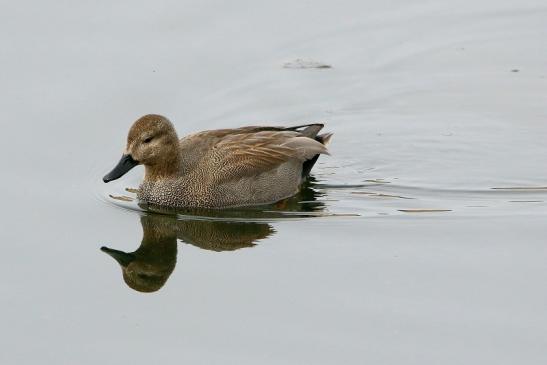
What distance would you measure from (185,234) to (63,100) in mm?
3698

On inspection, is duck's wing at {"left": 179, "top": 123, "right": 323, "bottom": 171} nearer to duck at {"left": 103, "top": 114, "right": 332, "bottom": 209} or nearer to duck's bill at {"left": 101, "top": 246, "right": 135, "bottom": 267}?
duck at {"left": 103, "top": 114, "right": 332, "bottom": 209}

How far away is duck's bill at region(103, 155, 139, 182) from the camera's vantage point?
13.3 m

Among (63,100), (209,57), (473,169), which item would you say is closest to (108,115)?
(63,100)

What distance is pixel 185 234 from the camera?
1292 cm

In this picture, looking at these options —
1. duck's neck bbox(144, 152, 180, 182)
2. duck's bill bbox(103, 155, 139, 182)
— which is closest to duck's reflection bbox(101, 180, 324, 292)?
duck's neck bbox(144, 152, 180, 182)

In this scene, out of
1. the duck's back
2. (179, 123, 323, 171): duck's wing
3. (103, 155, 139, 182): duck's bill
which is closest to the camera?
(103, 155, 139, 182): duck's bill

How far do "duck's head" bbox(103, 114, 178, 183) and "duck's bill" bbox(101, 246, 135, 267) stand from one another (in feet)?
3.94

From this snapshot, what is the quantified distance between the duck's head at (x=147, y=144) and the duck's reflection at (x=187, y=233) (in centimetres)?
58

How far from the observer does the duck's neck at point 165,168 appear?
13677 mm

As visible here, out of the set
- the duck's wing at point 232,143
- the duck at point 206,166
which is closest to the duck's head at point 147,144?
the duck at point 206,166

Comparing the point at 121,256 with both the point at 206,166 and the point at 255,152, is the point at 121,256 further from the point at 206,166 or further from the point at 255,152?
the point at 255,152

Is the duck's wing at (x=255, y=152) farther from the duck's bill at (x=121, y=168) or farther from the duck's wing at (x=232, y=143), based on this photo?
the duck's bill at (x=121, y=168)

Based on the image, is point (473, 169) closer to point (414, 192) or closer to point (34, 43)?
point (414, 192)

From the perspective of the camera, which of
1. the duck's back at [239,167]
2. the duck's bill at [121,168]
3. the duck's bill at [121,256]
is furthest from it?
the duck's back at [239,167]
